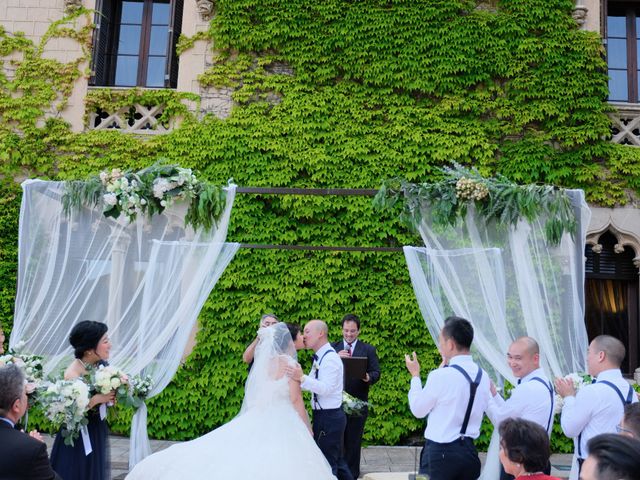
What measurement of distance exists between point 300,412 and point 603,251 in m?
6.43

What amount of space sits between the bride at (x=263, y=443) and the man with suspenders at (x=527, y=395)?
1.58 m

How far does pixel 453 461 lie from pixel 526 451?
1.27 m

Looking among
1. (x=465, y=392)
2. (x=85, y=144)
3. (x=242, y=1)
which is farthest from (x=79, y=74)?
(x=465, y=392)

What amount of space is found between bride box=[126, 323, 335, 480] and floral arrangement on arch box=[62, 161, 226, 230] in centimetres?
132

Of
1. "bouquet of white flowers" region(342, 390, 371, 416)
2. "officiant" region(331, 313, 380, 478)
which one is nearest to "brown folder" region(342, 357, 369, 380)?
"officiant" region(331, 313, 380, 478)

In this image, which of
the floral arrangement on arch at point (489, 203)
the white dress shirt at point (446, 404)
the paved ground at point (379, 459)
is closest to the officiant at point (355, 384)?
the paved ground at point (379, 459)

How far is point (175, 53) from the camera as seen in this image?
10.8m

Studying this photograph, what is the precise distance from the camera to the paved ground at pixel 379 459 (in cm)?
770

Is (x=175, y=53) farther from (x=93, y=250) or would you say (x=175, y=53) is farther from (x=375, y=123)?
(x=93, y=250)

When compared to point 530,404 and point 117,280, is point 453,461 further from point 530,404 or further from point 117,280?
point 117,280

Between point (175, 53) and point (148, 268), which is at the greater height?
point (175, 53)

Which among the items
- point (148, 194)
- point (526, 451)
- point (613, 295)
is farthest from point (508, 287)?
point (613, 295)

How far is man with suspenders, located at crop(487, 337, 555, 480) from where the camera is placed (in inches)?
171

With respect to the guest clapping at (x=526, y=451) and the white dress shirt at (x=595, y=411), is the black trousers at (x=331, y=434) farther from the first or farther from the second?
the guest clapping at (x=526, y=451)
